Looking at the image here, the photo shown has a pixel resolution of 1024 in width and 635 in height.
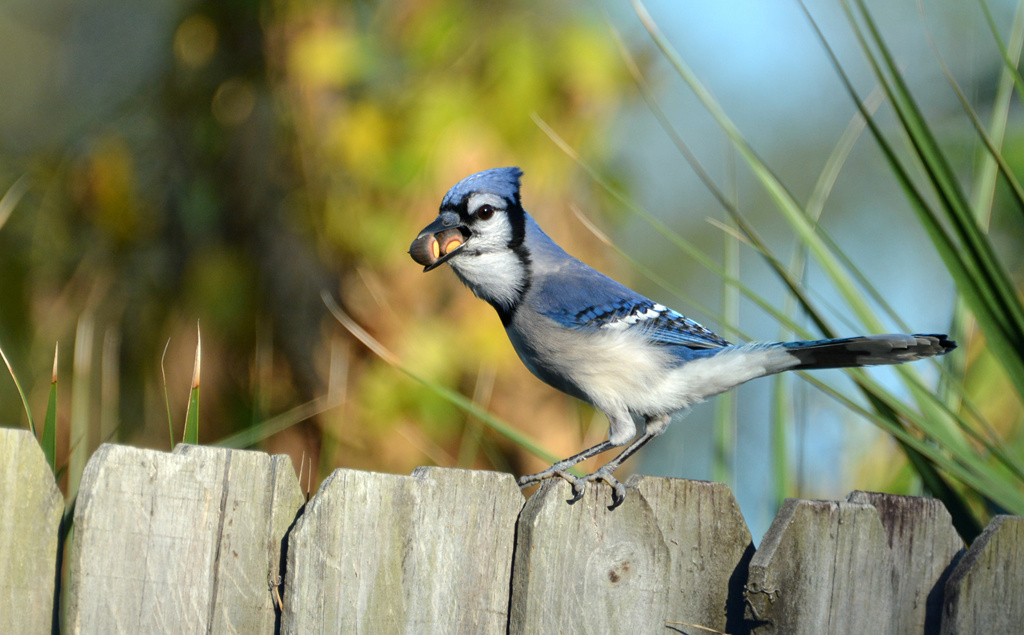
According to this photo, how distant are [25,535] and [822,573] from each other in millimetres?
1336

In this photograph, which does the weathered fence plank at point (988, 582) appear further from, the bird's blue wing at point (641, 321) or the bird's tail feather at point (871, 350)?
the bird's blue wing at point (641, 321)

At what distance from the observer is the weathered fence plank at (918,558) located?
5.41 feet

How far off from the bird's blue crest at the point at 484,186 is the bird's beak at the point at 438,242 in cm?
6

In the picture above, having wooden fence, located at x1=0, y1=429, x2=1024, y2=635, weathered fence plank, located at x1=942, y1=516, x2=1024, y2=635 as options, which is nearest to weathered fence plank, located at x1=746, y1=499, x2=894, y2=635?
wooden fence, located at x1=0, y1=429, x2=1024, y2=635

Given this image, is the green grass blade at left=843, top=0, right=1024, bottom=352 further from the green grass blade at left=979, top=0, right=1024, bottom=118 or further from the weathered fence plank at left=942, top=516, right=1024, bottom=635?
the weathered fence plank at left=942, top=516, right=1024, bottom=635

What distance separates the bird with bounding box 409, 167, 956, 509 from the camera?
2.34 meters

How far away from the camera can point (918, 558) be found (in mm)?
1654

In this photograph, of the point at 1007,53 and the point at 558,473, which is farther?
the point at 1007,53

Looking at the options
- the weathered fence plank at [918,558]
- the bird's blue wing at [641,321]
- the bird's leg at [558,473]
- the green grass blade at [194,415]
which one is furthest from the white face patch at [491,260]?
the weathered fence plank at [918,558]

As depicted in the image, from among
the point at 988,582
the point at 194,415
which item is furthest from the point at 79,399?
the point at 988,582

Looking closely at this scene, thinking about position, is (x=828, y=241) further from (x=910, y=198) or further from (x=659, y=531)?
(x=659, y=531)

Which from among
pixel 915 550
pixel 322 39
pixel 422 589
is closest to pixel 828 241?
pixel 915 550

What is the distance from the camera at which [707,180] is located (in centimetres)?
195

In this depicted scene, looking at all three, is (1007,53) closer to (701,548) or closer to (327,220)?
(701,548)
